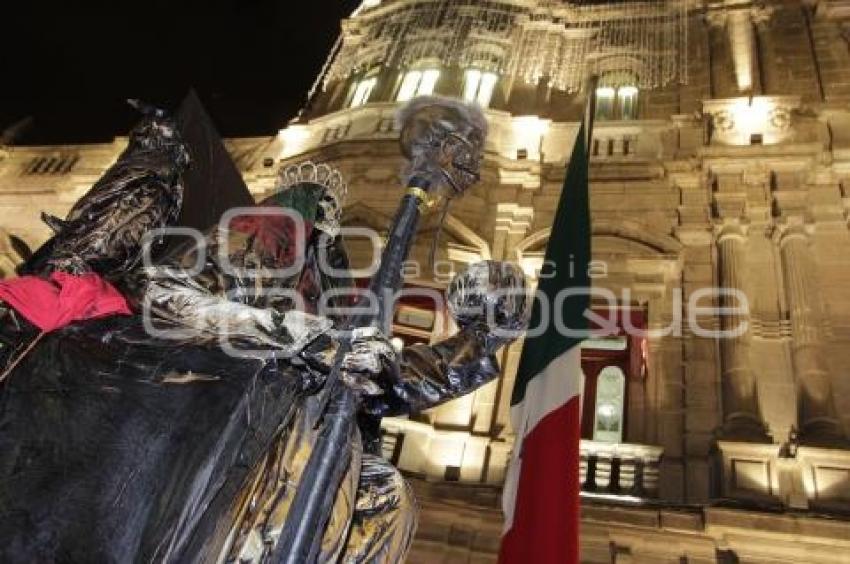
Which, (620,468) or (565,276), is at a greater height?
(565,276)

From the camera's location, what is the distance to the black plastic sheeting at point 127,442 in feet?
9.61

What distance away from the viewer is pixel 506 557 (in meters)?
5.91

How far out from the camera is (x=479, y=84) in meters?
14.4

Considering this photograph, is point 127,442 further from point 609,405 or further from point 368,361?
point 609,405

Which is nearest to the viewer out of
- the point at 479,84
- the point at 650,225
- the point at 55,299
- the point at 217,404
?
the point at 217,404

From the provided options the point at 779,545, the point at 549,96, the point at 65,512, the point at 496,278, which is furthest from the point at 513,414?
the point at 549,96

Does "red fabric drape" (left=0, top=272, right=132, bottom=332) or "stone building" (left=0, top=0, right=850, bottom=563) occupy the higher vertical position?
"stone building" (left=0, top=0, right=850, bottom=563)

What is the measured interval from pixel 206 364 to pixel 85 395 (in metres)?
0.47

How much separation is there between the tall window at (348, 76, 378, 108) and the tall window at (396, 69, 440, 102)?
0.58 metres

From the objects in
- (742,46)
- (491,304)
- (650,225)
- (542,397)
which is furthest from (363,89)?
(491,304)

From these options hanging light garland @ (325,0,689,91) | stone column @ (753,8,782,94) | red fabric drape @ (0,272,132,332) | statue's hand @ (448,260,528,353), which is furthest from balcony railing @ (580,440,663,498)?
hanging light garland @ (325,0,689,91)

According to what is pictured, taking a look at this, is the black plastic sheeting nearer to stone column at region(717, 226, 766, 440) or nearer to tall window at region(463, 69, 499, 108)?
stone column at region(717, 226, 766, 440)

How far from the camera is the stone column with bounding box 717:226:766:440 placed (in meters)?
8.30

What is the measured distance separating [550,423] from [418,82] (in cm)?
942
